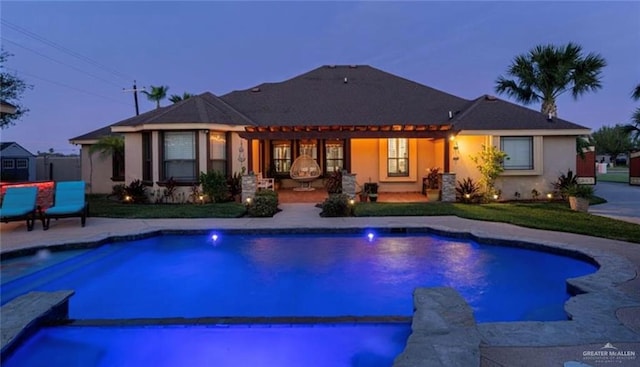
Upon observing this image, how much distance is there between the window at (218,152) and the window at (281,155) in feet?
12.7

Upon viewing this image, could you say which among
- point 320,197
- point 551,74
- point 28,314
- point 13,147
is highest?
point 551,74

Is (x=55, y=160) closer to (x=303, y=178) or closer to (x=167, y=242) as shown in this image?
(x=303, y=178)

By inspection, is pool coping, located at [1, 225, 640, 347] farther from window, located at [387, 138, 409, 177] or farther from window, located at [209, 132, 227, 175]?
window, located at [387, 138, 409, 177]

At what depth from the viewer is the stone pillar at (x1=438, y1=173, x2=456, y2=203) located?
16.7 metres

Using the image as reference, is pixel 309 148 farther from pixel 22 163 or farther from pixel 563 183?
pixel 22 163

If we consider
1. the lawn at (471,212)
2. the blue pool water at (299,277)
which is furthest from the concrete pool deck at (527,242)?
the lawn at (471,212)

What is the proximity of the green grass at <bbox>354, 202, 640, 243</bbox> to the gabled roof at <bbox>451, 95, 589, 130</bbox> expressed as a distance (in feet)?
10.9

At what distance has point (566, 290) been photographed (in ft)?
21.6

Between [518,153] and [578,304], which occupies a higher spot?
[518,153]

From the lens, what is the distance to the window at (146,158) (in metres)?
17.8

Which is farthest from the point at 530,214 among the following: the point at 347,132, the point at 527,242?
the point at 347,132

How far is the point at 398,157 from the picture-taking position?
19438mm

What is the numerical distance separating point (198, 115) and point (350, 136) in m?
6.29

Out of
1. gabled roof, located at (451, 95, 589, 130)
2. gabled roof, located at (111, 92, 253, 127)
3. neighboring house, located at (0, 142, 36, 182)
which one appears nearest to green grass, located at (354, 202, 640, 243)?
gabled roof, located at (451, 95, 589, 130)
